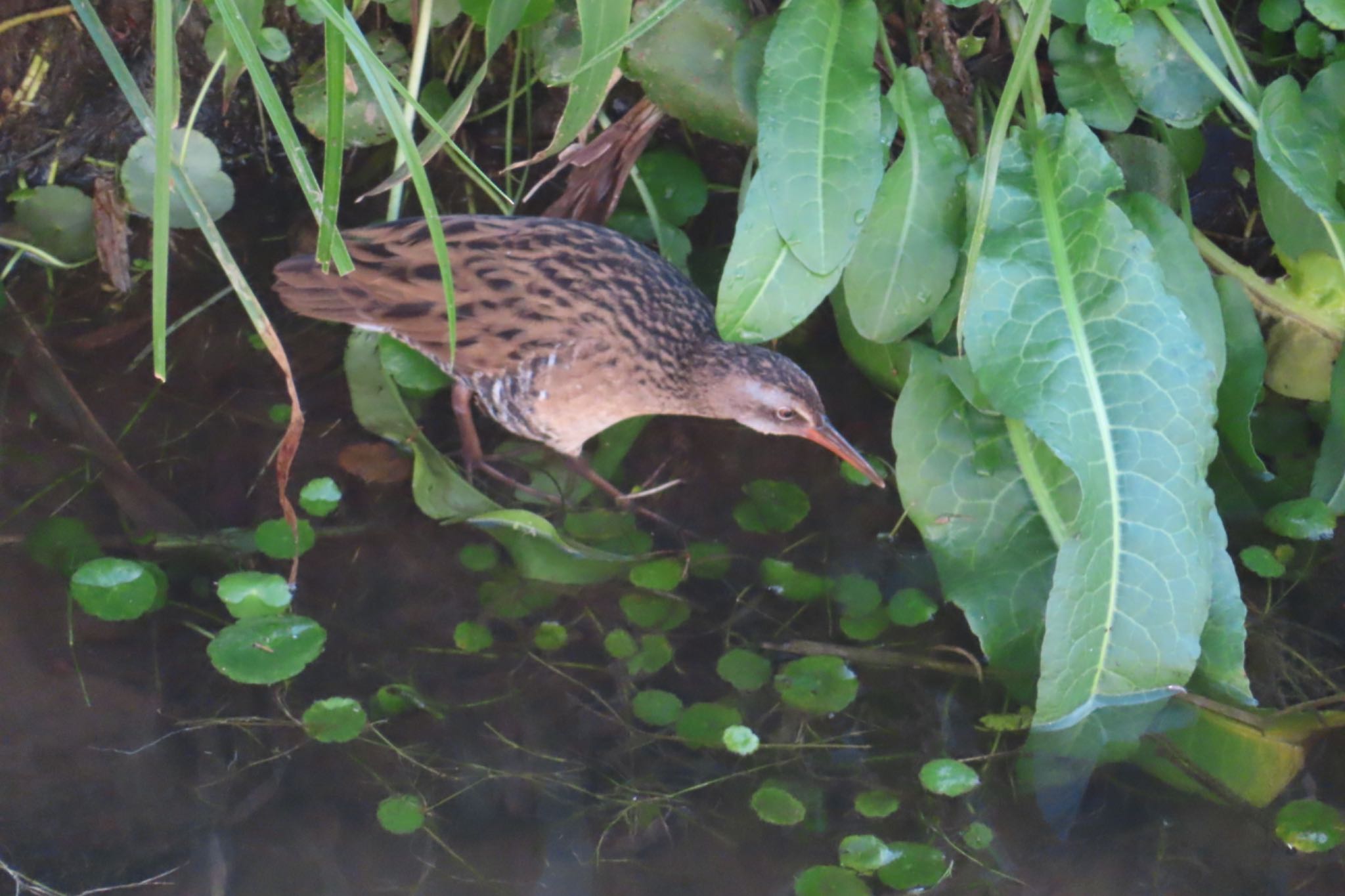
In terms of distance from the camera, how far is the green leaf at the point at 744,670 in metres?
2.19

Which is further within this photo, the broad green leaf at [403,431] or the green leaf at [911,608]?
the broad green leaf at [403,431]

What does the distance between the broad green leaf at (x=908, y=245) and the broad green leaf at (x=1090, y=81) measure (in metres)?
0.30

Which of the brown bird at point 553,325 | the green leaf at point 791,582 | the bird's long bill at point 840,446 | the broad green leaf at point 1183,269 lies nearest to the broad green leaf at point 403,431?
the brown bird at point 553,325

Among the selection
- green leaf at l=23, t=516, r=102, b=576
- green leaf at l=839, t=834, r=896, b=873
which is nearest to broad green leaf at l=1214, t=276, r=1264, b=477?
green leaf at l=839, t=834, r=896, b=873

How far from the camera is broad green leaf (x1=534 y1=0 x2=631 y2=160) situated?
196 centimetres

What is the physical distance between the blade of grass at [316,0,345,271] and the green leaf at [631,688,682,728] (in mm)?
953

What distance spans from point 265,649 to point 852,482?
1.25 meters

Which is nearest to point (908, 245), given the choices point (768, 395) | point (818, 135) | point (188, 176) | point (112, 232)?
point (818, 135)

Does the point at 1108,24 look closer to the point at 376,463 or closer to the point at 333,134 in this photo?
the point at 333,134

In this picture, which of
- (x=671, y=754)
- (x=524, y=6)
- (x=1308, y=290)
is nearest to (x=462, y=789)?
(x=671, y=754)

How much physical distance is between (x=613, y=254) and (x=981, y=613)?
1.07 metres

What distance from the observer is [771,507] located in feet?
8.39

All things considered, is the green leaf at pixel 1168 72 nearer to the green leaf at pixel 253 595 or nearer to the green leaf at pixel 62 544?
the green leaf at pixel 253 595

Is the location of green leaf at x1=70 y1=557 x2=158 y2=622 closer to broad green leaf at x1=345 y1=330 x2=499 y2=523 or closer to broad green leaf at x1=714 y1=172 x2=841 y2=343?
broad green leaf at x1=345 y1=330 x2=499 y2=523
